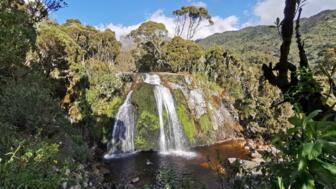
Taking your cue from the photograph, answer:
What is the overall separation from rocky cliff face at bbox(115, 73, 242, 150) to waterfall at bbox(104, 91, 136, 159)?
445mm

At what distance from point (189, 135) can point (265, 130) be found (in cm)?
679

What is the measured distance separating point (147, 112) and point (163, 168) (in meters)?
8.70

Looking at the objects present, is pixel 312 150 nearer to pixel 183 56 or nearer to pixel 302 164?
pixel 302 164

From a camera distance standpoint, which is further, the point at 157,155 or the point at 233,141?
the point at 233,141

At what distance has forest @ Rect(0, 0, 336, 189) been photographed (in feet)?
11.7

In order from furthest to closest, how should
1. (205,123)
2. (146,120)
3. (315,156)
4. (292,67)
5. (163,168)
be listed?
(205,123)
(146,120)
(163,168)
(292,67)
(315,156)

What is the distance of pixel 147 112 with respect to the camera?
2827 cm

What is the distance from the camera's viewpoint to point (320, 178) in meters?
1.37

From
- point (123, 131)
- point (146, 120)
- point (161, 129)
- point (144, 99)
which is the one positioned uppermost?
point (144, 99)

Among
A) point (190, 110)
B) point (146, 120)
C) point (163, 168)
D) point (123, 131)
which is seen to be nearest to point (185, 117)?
point (190, 110)

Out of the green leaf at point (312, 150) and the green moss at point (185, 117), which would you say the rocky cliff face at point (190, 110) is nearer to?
the green moss at point (185, 117)

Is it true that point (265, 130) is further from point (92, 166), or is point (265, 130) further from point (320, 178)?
point (320, 178)

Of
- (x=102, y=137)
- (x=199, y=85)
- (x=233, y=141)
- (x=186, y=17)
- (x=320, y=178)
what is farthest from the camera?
(x=186, y=17)

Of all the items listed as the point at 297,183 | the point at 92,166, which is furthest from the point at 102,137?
the point at 297,183
